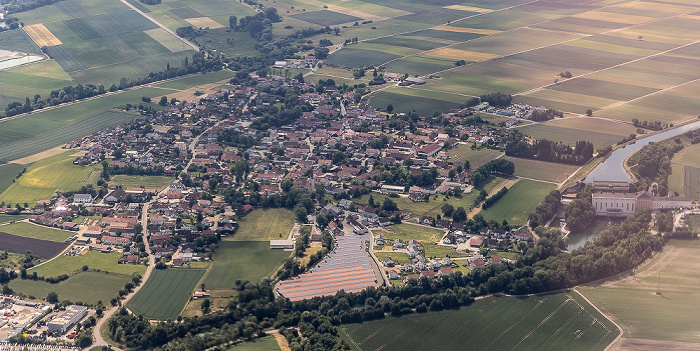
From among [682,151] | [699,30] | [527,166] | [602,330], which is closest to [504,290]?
[602,330]

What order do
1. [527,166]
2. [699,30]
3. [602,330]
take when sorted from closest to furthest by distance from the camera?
[602,330], [527,166], [699,30]

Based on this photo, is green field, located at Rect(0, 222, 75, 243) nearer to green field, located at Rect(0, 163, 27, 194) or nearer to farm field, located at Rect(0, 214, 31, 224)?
farm field, located at Rect(0, 214, 31, 224)

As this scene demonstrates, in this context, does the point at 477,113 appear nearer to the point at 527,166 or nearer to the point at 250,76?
the point at 527,166

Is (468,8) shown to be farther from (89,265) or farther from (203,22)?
(89,265)

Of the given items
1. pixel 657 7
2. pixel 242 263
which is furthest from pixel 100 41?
pixel 657 7

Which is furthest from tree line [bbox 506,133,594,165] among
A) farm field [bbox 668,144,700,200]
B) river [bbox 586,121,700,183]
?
farm field [bbox 668,144,700,200]

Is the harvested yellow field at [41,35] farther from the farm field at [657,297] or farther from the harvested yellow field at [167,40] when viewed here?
the farm field at [657,297]

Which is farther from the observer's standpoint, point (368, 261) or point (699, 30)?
point (699, 30)
